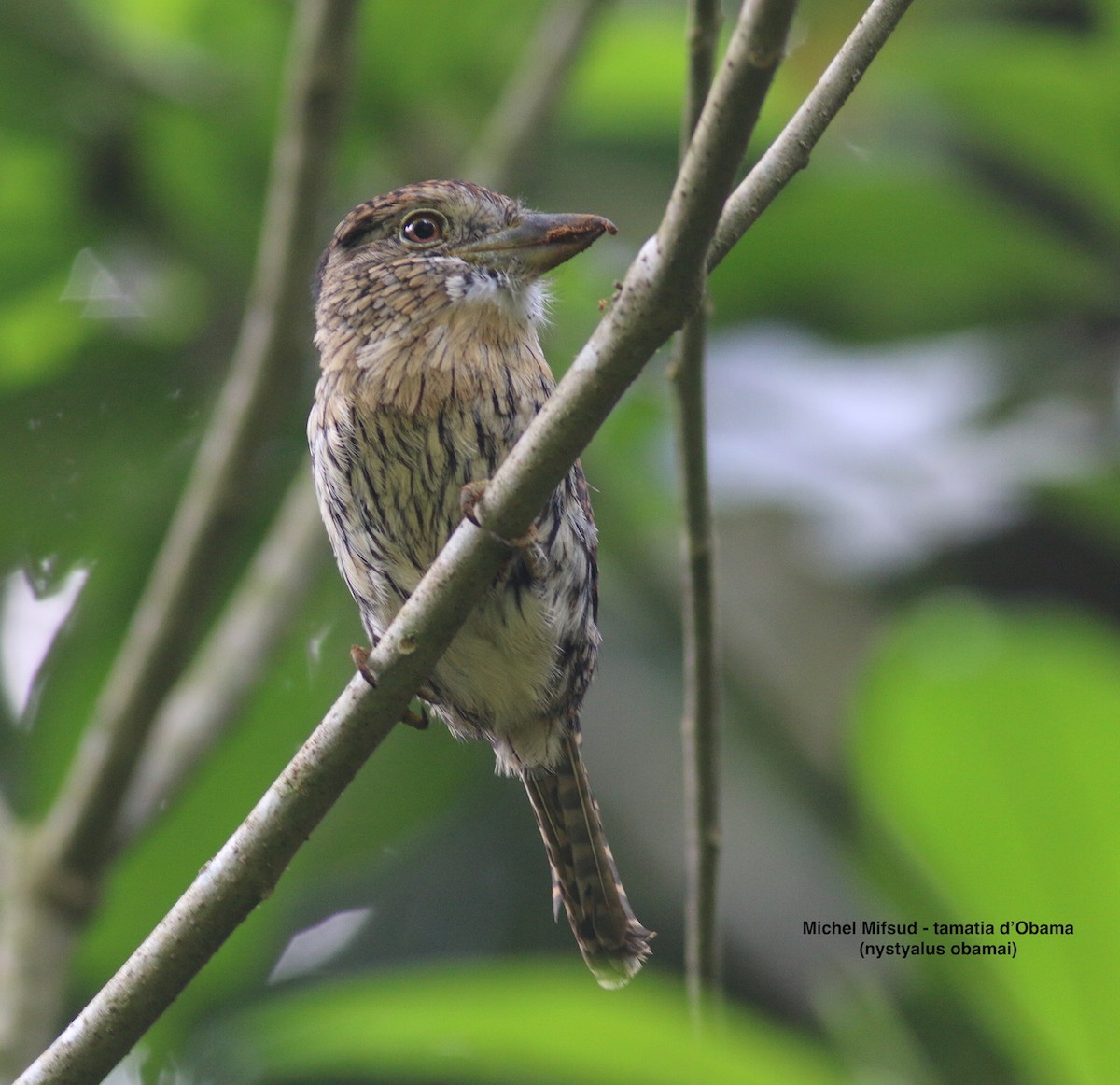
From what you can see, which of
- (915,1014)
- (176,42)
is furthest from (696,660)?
(176,42)

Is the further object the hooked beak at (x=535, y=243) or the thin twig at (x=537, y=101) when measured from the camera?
the thin twig at (x=537, y=101)

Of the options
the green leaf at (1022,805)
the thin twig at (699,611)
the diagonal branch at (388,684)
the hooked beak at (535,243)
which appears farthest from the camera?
the hooked beak at (535,243)

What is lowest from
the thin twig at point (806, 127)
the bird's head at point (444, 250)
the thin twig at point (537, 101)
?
the thin twig at point (806, 127)

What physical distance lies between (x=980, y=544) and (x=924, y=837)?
9.19 ft

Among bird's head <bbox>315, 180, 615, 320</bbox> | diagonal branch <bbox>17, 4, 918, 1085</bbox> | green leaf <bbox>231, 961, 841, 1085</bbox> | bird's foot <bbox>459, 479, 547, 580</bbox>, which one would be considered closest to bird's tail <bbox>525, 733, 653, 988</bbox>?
bird's foot <bbox>459, 479, 547, 580</bbox>

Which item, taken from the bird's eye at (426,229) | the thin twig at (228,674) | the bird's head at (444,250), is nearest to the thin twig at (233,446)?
the thin twig at (228,674)

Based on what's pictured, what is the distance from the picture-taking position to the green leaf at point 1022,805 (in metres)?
2.30

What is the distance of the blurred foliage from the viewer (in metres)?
4.40

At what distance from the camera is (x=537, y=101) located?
4160 mm

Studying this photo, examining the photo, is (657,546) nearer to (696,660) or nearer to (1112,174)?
(1112,174)

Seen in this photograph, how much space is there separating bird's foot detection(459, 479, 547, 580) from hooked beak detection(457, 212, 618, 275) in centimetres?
44

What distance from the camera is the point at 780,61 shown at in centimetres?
153

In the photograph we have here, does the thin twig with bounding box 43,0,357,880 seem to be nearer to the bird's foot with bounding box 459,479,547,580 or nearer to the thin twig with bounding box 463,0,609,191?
the thin twig with bounding box 463,0,609,191

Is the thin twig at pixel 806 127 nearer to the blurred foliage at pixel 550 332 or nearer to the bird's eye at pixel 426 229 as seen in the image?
the bird's eye at pixel 426 229
